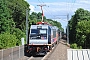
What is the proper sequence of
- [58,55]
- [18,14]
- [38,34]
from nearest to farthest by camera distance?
[58,55]
[38,34]
[18,14]

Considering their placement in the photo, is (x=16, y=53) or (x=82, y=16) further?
(x=82, y=16)

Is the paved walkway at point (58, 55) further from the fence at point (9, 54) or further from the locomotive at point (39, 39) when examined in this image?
the fence at point (9, 54)

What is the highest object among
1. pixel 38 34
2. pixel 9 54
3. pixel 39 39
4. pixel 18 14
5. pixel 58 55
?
pixel 18 14

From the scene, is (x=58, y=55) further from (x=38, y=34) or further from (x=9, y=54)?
(x=9, y=54)

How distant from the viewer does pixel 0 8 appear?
169 feet

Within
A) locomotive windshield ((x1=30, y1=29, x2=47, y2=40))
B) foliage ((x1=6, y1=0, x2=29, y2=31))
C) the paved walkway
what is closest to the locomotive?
locomotive windshield ((x1=30, y1=29, x2=47, y2=40))

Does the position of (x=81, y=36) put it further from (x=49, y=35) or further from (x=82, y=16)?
(x=49, y=35)

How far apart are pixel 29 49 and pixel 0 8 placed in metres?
18.2

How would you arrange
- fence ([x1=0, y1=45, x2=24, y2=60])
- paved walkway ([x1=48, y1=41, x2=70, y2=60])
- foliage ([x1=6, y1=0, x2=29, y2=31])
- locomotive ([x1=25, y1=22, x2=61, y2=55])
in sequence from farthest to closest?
foliage ([x1=6, y1=0, x2=29, y2=31]) → locomotive ([x1=25, y1=22, x2=61, y2=55]) → paved walkway ([x1=48, y1=41, x2=70, y2=60]) → fence ([x1=0, y1=45, x2=24, y2=60])

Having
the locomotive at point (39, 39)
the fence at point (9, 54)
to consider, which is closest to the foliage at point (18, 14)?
the locomotive at point (39, 39)

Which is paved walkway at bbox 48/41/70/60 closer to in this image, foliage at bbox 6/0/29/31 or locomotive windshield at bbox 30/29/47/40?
locomotive windshield at bbox 30/29/47/40

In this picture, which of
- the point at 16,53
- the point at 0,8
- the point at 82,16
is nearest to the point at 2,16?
the point at 0,8

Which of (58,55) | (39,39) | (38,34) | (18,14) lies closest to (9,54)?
(39,39)

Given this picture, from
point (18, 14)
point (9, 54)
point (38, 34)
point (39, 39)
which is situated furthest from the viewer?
point (18, 14)
